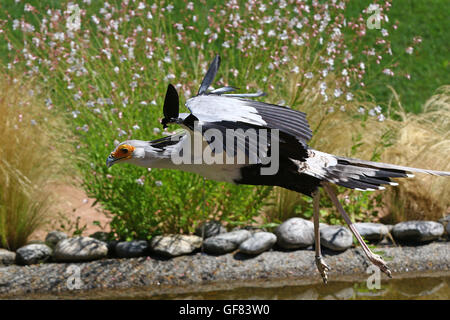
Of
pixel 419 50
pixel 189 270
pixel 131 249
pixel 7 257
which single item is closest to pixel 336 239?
pixel 189 270

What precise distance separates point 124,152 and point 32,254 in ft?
7.46

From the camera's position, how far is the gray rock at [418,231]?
4941mm

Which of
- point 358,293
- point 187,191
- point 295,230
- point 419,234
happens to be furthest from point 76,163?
point 419,234

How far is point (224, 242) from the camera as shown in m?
4.74

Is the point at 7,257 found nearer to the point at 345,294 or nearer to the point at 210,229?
the point at 210,229

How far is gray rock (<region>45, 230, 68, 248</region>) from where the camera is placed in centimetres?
509

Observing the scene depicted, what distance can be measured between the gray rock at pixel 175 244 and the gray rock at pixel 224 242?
100 millimetres

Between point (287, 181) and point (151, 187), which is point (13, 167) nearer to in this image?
point (151, 187)

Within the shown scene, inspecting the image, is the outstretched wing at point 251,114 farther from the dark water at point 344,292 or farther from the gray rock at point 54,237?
the gray rock at point 54,237

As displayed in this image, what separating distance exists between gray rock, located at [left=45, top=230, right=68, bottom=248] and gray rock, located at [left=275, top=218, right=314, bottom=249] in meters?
1.96

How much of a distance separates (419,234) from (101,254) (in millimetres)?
2736

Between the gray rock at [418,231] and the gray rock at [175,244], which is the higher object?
the gray rock at [418,231]

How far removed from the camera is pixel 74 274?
4.50 m

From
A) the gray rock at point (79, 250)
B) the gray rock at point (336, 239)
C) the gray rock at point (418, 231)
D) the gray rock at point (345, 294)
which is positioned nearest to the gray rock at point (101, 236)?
the gray rock at point (79, 250)
